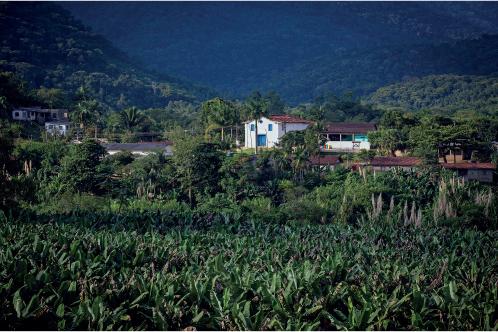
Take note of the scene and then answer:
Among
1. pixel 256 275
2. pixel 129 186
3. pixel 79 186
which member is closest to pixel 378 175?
pixel 129 186

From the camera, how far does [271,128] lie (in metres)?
51.1

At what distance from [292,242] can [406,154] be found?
38.2 meters

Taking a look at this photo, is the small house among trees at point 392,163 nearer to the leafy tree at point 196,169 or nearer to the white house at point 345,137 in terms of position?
the white house at point 345,137

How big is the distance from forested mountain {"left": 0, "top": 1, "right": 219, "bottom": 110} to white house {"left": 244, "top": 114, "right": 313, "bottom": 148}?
203ft

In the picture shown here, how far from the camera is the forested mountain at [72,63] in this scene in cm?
11031

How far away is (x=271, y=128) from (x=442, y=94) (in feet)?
321

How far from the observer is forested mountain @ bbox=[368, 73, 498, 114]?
116050 mm

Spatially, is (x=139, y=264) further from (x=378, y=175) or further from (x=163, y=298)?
(x=378, y=175)

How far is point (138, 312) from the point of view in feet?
22.4

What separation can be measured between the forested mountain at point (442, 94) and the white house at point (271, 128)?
231ft

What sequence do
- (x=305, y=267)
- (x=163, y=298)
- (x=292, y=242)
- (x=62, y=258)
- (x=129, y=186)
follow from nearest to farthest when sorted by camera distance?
(x=163, y=298) → (x=305, y=267) → (x=62, y=258) → (x=292, y=242) → (x=129, y=186)

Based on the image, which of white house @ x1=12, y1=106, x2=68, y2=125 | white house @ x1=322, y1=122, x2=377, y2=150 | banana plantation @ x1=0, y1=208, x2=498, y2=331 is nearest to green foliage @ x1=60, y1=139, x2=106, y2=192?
banana plantation @ x1=0, y1=208, x2=498, y2=331

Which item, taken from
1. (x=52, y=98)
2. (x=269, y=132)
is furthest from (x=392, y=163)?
(x=52, y=98)

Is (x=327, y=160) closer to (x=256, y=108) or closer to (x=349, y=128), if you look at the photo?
(x=256, y=108)
